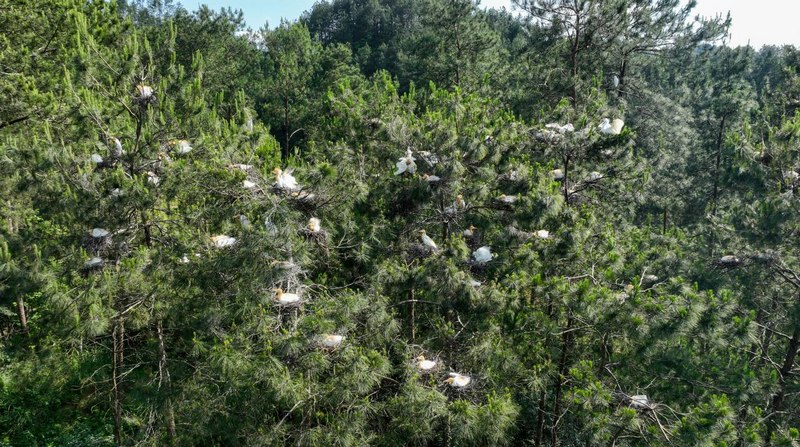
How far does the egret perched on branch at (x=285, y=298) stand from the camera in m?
3.87

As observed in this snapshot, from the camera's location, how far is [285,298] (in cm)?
387

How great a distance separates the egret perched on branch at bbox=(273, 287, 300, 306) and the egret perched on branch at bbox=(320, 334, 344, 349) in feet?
1.29

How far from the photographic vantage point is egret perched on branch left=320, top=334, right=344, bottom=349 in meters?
3.77

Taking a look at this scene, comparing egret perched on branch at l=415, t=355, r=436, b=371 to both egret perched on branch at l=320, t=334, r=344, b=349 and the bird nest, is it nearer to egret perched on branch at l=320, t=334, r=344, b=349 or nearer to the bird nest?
egret perched on branch at l=320, t=334, r=344, b=349

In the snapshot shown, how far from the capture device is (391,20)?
36656 millimetres

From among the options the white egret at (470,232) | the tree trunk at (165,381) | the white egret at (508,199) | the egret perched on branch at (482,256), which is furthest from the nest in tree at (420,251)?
the tree trunk at (165,381)

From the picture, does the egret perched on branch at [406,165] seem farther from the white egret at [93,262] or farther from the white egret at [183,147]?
the white egret at [93,262]

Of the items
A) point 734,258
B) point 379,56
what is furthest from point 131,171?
point 379,56

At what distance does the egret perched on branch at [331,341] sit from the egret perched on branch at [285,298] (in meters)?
0.39

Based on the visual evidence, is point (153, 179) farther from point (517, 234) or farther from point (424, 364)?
point (517, 234)

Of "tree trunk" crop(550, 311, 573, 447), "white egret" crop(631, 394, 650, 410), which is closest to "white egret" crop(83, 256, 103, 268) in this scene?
"tree trunk" crop(550, 311, 573, 447)

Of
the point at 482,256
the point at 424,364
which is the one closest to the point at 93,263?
the point at 424,364

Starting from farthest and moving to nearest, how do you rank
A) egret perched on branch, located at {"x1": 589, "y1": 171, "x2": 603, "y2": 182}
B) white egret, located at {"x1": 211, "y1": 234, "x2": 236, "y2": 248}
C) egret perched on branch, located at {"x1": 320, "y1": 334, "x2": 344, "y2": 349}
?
egret perched on branch, located at {"x1": 589, "y1": 171, "x2": 603, "y2": 182}, white egret, located at {"x1": 211, "y1": 234, "x2": 236, "y2": 248}, egret perched on branch, located at {"x1": 320, "y1": 334, "x2": 344, "y2": 349}

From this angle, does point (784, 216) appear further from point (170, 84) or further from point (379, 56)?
point (379, 56)
